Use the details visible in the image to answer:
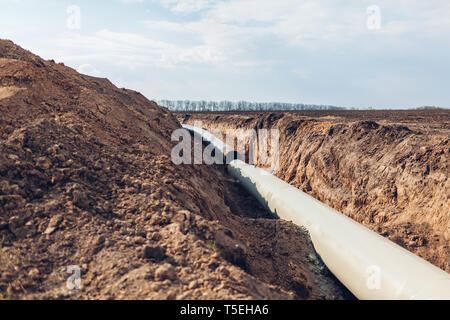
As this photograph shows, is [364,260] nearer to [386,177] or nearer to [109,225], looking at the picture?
[109,225]

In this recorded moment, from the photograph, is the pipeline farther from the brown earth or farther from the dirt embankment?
the dirt embankment

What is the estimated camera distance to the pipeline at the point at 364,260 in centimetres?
536

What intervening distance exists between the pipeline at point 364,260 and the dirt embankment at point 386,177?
2413 millimetres

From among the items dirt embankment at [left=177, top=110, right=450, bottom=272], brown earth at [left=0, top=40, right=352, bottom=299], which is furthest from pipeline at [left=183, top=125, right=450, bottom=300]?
dirt embankment at [left=177, top=110, right=450, bottom=272]

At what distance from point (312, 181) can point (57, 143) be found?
34.7ft

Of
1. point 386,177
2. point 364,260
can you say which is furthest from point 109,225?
point 386,177

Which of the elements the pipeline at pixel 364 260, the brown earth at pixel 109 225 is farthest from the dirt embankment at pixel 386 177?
the brown earth at pixel 109 225

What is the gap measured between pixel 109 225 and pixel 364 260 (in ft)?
16.7

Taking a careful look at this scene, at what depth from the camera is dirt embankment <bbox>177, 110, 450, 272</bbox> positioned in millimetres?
8734

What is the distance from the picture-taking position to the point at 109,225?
6207 millimetres

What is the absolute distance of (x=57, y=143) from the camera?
7.51 meters

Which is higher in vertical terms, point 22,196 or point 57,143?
point 57,143
